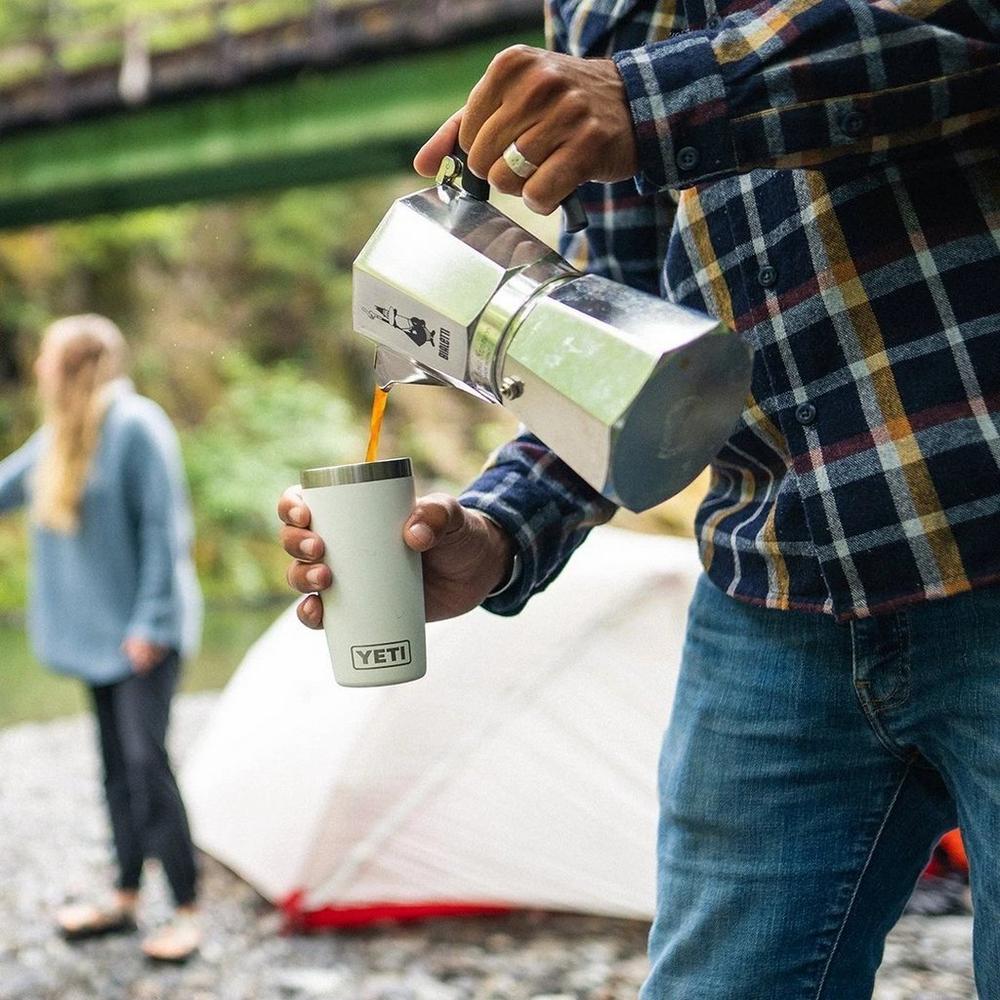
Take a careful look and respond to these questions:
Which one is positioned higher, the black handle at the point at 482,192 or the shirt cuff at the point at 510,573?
the black handle at the point at 482,192

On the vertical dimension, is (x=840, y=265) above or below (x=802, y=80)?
below

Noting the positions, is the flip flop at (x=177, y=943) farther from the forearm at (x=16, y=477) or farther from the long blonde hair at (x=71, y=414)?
the forearm at (x=16, y=477)

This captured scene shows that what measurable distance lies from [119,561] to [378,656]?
269 centimetres

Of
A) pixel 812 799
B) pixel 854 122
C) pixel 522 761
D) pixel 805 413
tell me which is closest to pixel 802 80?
pixel 854 122

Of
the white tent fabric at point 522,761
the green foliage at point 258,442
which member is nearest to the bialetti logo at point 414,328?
the white tent fabric at point 522,761

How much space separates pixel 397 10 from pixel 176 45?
2.24 m

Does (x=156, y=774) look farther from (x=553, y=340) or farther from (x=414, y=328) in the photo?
(x=553, y=340)

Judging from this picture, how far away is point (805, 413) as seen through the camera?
38.2 inches

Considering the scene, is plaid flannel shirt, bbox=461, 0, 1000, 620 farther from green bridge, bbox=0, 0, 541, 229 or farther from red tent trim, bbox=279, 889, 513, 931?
green bridge, bbox=0, 0, 541, 229

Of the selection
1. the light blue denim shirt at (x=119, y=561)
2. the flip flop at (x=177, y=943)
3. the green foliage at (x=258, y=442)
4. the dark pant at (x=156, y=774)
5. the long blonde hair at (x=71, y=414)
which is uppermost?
the long blonde hair at (x=71, y=414)

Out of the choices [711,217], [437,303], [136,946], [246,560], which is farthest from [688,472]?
[246,560]

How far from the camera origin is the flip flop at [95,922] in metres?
3.54

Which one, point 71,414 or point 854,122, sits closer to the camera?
point 854,122

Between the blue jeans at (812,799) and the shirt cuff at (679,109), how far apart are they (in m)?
0.36
